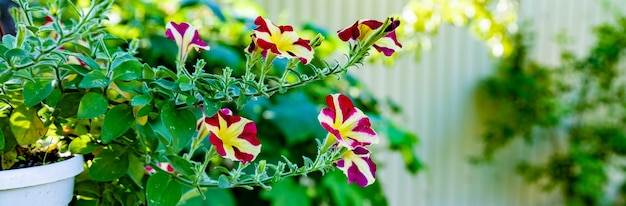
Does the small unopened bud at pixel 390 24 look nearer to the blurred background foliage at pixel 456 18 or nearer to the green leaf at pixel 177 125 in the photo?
the green leaf at pixel 177 125

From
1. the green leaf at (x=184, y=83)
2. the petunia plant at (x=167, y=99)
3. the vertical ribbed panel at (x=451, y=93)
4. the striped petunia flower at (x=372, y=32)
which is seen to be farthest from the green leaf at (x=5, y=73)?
the vertical ribbed panel at (x=451, y=93)

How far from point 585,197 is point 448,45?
1.12 meters

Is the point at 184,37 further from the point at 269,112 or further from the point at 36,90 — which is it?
the point at 269,112

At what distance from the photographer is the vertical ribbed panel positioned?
2.35 meters

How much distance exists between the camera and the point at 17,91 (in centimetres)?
44

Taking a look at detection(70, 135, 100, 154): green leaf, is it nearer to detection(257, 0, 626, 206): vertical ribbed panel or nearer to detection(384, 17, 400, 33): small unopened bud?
detection(384, 17, 400, 33): small unopened bud

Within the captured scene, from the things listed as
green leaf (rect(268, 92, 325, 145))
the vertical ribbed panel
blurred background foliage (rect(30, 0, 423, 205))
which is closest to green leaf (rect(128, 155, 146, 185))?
blurred background foliage (rect(30, 0, 423, 205))

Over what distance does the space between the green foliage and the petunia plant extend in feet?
7.74

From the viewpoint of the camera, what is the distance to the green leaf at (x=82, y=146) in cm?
45

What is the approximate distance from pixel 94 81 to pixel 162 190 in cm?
9

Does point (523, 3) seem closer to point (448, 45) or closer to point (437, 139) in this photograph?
point (448, 45)

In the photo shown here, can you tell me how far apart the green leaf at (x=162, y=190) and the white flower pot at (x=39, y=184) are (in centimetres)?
6

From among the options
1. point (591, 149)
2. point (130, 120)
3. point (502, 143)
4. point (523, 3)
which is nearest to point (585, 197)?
point (591, 149)

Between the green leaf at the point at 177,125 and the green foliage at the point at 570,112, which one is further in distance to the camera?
the green foliage at the point at 570,112
